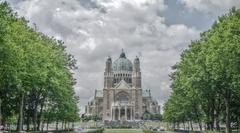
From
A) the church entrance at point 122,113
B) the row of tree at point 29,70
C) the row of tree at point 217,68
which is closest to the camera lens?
the row of tree at point 29,70

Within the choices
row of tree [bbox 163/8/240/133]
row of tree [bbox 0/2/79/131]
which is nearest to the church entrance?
row of tree [bbox 0/2/79/131]

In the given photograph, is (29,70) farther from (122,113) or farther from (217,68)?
(122,113)

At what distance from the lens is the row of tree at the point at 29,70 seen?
3525 cm

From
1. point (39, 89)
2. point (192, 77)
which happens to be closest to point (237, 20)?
point (192, 77)

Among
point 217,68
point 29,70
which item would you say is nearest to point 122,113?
point 29,70

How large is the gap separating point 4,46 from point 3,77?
462cm

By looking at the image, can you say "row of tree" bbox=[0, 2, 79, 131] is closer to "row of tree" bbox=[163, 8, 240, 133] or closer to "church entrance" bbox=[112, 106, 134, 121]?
"row of tree" bbox=[163, 8, 240, 133]

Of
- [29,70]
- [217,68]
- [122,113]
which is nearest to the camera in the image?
[217,68]

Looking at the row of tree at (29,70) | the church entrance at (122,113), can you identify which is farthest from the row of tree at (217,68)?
the church entrance at (122,113)

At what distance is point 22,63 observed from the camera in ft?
126

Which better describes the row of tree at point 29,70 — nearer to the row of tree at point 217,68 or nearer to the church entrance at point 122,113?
the row of tree at point 217,68

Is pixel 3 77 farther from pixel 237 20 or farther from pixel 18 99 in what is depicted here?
pixel 237 20

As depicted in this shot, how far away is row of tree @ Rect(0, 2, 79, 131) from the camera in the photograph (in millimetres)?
35250

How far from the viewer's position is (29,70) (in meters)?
43.0
